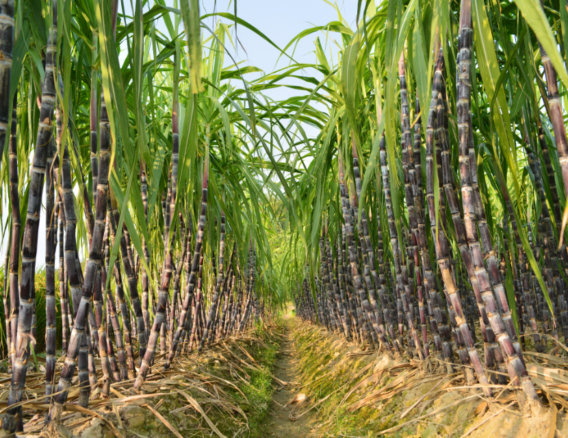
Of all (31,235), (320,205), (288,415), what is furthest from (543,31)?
(288,415)


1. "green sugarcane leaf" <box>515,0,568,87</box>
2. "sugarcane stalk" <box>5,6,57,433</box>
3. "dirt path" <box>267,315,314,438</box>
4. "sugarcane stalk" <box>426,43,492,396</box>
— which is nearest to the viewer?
"green sugarcane leaf" <box>515,0,568,87</box>

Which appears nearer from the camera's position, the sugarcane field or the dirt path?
the sugarcane field

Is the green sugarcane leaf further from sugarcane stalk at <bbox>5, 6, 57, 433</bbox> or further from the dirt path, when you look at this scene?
the dirt path

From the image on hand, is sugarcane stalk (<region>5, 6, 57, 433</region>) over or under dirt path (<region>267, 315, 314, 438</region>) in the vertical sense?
over

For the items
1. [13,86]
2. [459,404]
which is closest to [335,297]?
[459,404]

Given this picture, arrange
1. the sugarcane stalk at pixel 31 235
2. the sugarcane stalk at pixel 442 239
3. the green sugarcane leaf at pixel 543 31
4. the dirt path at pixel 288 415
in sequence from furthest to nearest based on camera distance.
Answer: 1. the dirt path at pixel 288 415
2. the sugarcane stalk at pixel 442 239
3. the sugarcane stalk at pixel 31 235
4. the green sugarcane leaf at pixel 543 31

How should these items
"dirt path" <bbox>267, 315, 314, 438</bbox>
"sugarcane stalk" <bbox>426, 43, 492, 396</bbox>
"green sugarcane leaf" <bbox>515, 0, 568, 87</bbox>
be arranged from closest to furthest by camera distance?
"green sugarcane leaf" <bbox>515, 0, 568, 87</bbox>, "sugarcane stalk" <bbox>426, 43, 492, 396</bbox>, "dirt path" <bbox>267, 315, 314, 438</bbox>

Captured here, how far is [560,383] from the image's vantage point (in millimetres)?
1032

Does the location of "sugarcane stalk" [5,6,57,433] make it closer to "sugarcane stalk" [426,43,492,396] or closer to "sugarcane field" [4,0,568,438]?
"sugarcane field" [4,0,568,438]

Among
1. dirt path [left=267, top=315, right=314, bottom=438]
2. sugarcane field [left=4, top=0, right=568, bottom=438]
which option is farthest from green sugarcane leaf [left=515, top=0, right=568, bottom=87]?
dirt path [left=267, top=315, right=314, bottom=438]

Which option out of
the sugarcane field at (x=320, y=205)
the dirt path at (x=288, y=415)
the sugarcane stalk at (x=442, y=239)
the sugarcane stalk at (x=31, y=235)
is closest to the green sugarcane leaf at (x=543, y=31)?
the sugarcane field at (x=320, y=205)

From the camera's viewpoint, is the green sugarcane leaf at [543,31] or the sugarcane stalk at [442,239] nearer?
the green sugarcane leaf at [543,31]

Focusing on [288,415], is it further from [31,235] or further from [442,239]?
[31,235]

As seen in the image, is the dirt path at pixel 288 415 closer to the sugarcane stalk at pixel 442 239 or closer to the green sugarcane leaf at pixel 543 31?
the sugarcane stalk at pixel 442 239
